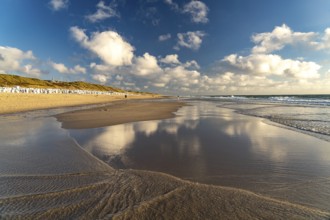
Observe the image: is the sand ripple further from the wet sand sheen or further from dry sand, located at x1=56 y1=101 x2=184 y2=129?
dry sand, located at x1=56 y1=101 x2=184 y2=129

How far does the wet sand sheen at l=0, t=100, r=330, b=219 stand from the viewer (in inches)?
145

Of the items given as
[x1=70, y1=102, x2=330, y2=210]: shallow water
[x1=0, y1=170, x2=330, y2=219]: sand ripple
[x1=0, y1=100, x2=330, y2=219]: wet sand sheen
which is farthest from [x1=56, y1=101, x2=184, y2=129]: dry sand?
[x1=0, y1=170, x2=330, y2=219]: sand ripple

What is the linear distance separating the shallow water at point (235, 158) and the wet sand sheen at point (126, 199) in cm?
55

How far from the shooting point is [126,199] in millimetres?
4207

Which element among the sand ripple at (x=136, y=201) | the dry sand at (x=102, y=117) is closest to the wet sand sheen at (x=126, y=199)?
the sand ripple at (x=136, y=201)

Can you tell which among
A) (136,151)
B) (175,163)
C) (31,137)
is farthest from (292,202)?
(31,137)

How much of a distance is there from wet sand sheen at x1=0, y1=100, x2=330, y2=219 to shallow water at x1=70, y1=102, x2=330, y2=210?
0.55 meters

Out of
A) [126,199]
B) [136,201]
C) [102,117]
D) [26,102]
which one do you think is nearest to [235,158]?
[136,201]

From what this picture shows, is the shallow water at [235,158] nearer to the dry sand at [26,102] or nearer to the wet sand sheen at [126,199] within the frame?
the wet sand sheen at [126,199]

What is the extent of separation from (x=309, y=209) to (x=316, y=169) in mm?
2800

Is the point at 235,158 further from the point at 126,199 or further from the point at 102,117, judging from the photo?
the point at 102,117

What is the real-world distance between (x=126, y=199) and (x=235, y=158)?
440 cm

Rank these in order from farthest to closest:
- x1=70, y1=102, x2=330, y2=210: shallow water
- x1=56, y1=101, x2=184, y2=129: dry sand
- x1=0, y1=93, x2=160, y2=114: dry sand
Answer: x1=0, y1=93, x2=160, y2=114: dry sand, x1=56, y1=101, x2=184, y2=129: dry sand, x1=70, y1=102, x2=330, y2=210: shallow water

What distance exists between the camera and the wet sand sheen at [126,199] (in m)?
3.68
